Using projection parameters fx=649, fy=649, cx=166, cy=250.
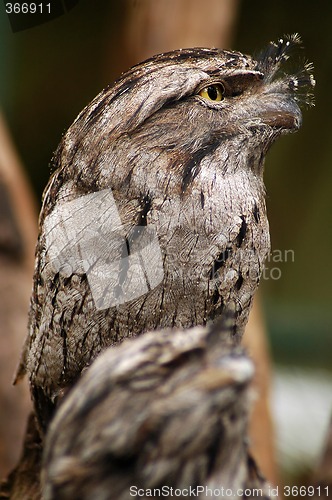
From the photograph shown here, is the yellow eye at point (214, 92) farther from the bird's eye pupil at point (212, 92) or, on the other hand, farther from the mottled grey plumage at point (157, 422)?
the mottled grey plumage at point (157, 422)

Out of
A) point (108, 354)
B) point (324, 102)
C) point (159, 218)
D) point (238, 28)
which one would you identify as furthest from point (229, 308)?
point (238, 28)

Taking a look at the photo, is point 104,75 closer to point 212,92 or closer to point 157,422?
point 212,92

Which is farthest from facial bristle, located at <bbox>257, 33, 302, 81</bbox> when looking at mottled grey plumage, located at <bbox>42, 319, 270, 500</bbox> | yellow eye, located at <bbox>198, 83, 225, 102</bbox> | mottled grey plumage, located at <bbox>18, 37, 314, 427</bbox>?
mottled grey plumage, located at <bbox>42, 319, 270, 500</bbox>

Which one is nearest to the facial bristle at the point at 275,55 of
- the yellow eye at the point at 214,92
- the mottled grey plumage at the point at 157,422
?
the yellow eye at the point at 214,92

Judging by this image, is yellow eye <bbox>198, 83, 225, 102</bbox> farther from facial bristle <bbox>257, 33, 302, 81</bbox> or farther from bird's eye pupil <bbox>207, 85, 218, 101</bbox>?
facial bristle <bbox>257, 33, 302, 81</bbox>

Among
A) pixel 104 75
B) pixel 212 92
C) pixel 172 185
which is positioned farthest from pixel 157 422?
pixel 104 75

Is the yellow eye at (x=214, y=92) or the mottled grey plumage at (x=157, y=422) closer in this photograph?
the mottled grey plumage at (x=157, y=422)

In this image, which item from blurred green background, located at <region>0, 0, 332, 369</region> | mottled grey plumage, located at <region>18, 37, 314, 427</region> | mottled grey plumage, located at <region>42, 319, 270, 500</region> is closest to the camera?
mottled grey plumage, located at <region>42, 319, 270, 500</region>
